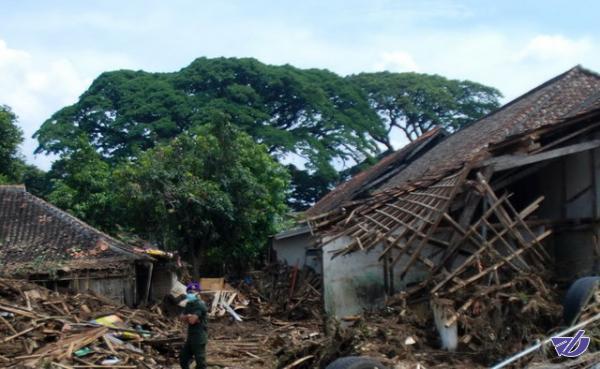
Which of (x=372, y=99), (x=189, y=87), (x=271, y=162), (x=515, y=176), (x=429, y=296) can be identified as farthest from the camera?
(x=372, y=99)

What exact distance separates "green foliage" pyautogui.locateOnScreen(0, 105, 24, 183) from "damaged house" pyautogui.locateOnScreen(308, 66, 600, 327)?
16953mm

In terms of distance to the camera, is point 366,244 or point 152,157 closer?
point 366,244

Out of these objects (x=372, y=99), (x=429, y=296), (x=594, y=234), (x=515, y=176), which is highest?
(x=372, y=99)

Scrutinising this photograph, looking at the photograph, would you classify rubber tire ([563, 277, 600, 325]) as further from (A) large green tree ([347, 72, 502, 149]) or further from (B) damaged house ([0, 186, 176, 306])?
(A) large green tree ([347, 72, 502, 149])

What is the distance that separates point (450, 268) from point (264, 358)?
3.94 m

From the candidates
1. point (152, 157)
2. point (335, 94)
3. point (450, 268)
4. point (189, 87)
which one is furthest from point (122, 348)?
point (335, 94)

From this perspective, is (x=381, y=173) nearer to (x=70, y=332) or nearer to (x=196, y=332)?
(x=70, y=332)

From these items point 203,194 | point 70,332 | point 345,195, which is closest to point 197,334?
point 70,332

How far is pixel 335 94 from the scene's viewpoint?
38438 millimetres

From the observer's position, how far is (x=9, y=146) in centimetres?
2741

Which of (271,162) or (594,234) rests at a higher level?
(271,162)

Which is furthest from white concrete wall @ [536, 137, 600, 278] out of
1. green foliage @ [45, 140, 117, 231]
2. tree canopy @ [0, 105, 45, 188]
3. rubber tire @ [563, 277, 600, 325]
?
tree canopy @ [0, 105, 45, 188]

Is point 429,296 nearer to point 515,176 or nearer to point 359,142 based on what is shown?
point 515,176

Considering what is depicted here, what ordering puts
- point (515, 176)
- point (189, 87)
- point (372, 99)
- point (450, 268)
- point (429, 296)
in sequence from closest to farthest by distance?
point (429, 296)
point (450, 268)
point (515, 176)
point (189, 87)
point (372, 99)
